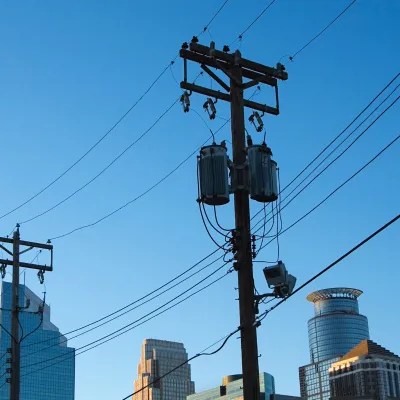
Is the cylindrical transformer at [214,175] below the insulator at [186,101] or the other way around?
below

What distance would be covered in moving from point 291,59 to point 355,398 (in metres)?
186

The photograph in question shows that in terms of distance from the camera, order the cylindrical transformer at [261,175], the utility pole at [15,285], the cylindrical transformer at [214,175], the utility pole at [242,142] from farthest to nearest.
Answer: the utility pole at [15,285] < the cylindrical transformer at [261,175] < the cylindrical transformer at [214,175] < the utility pole at [242,142]

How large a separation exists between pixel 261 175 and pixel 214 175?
0.93 meters

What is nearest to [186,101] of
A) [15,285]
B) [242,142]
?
[242,142]

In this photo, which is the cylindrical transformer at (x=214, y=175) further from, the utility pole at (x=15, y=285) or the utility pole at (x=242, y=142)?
the utility pole at (x=15, y=285)

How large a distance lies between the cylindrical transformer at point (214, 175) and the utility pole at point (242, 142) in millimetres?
372

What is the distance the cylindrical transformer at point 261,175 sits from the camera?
1587cm

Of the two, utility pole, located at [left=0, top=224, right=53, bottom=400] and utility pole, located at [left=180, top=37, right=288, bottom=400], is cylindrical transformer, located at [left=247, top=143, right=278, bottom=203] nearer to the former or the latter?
utility pole, located at [left=180, top=37, right=288, bottom=400]

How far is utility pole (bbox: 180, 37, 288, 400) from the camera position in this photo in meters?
14.7

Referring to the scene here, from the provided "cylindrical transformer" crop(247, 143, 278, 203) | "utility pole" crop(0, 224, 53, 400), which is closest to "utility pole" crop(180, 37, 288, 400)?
"cylindrical transformer" crop(247, 143, 278, 203)

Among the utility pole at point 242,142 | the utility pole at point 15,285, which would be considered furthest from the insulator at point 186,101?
the utility pole at point 15,285

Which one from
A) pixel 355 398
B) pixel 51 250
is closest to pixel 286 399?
pixel 355 398

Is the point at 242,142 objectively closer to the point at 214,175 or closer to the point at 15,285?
the point at 214,175

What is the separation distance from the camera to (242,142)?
1638cm
